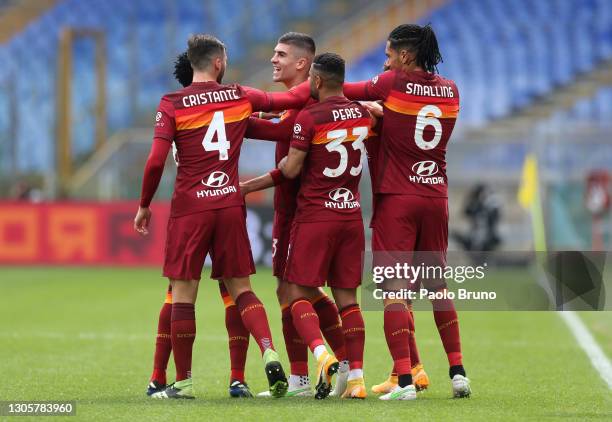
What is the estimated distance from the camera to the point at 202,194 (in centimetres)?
707

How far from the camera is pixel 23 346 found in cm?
1024

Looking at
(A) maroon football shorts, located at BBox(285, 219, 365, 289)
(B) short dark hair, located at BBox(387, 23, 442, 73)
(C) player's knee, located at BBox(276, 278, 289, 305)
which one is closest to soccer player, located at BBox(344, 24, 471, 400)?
(B) short dark hair, located at BBox(387, 23, 442, 73)

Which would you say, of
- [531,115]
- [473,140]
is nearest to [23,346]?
[473,140]

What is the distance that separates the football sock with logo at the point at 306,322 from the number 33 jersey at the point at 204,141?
0.71 m

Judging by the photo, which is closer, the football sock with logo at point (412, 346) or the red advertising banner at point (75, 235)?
the football sock with logo at point (412, 346)

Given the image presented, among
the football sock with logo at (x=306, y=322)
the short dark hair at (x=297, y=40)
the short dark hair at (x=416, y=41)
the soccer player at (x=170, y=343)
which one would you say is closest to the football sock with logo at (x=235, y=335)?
the soccer player at (x=170, y=343)

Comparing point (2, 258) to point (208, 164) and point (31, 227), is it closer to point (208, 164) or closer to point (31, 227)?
point (31, 227)

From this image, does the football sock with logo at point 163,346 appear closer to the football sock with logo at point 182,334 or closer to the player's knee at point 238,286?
the football sock with logo at point 182,334

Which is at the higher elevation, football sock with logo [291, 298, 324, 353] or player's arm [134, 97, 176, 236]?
player's arm [134, 97, 176, 236]

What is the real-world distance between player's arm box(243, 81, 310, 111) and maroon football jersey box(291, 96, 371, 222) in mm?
213

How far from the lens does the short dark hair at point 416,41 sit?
715 centimetres

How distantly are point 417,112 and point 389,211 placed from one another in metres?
0.60

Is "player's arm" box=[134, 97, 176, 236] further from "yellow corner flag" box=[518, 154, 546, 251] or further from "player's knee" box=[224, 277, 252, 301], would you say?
"yellow corner flag" box=[518, 154, 546, 251]

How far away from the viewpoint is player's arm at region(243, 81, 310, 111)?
721 cm
